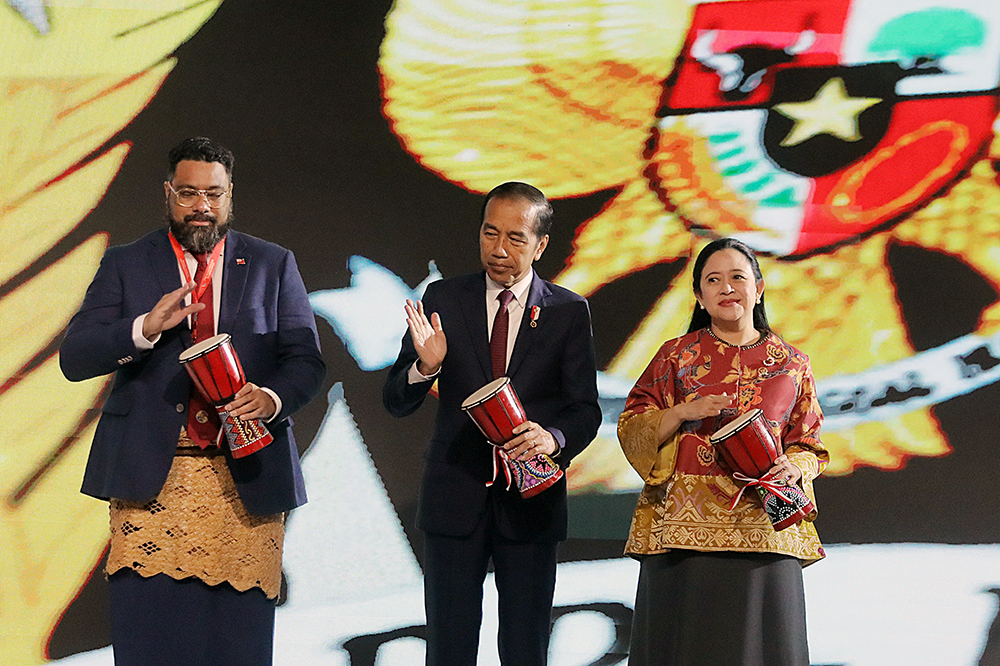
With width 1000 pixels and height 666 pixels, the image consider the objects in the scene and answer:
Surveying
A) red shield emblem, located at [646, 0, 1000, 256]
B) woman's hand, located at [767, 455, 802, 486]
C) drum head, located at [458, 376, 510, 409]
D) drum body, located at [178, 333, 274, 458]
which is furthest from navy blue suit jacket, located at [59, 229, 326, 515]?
red shield emblem, located at [646, 0, 1000, 256]

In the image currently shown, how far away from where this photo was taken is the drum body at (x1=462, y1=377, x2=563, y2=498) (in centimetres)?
242

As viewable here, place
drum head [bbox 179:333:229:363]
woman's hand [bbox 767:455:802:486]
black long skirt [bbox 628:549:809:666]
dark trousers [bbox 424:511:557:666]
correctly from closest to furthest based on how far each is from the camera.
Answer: drum head [bbox 179:333:229:363]
woman's hand [bbox 767:455:802:486]
black long skirt [bbox 628:549:809:666]
dark trousers [bbox 424:511:557:666]

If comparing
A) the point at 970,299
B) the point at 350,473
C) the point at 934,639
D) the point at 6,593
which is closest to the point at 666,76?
the point at 970,299

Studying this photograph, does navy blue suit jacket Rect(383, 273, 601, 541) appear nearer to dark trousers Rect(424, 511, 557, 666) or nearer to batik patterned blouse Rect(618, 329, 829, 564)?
dark trousers Rect(424, 511, 557, 666)

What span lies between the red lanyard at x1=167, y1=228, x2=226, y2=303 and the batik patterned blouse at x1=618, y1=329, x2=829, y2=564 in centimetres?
116

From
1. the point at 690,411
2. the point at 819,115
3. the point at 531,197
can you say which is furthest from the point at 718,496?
the point at 819,115

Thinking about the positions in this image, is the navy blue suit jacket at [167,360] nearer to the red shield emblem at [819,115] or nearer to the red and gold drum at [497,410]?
the red and gold drum at [497,410]

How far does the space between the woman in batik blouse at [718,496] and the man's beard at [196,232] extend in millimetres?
1188

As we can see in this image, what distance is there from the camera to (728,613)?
2.53 m

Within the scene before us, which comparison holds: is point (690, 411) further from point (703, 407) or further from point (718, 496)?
point (718, 496)

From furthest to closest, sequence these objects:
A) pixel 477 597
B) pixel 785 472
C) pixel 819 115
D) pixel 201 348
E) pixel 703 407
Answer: pixel 819 115 → pixel 477 597 → pixel 703 407 → pixel 785 472 → pixel 201 348

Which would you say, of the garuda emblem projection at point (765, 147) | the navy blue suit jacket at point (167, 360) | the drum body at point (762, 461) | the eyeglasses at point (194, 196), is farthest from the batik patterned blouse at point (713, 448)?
the eyeglasses at point (194, 196)

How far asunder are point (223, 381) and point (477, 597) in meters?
0.93

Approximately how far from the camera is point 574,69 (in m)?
3.88
